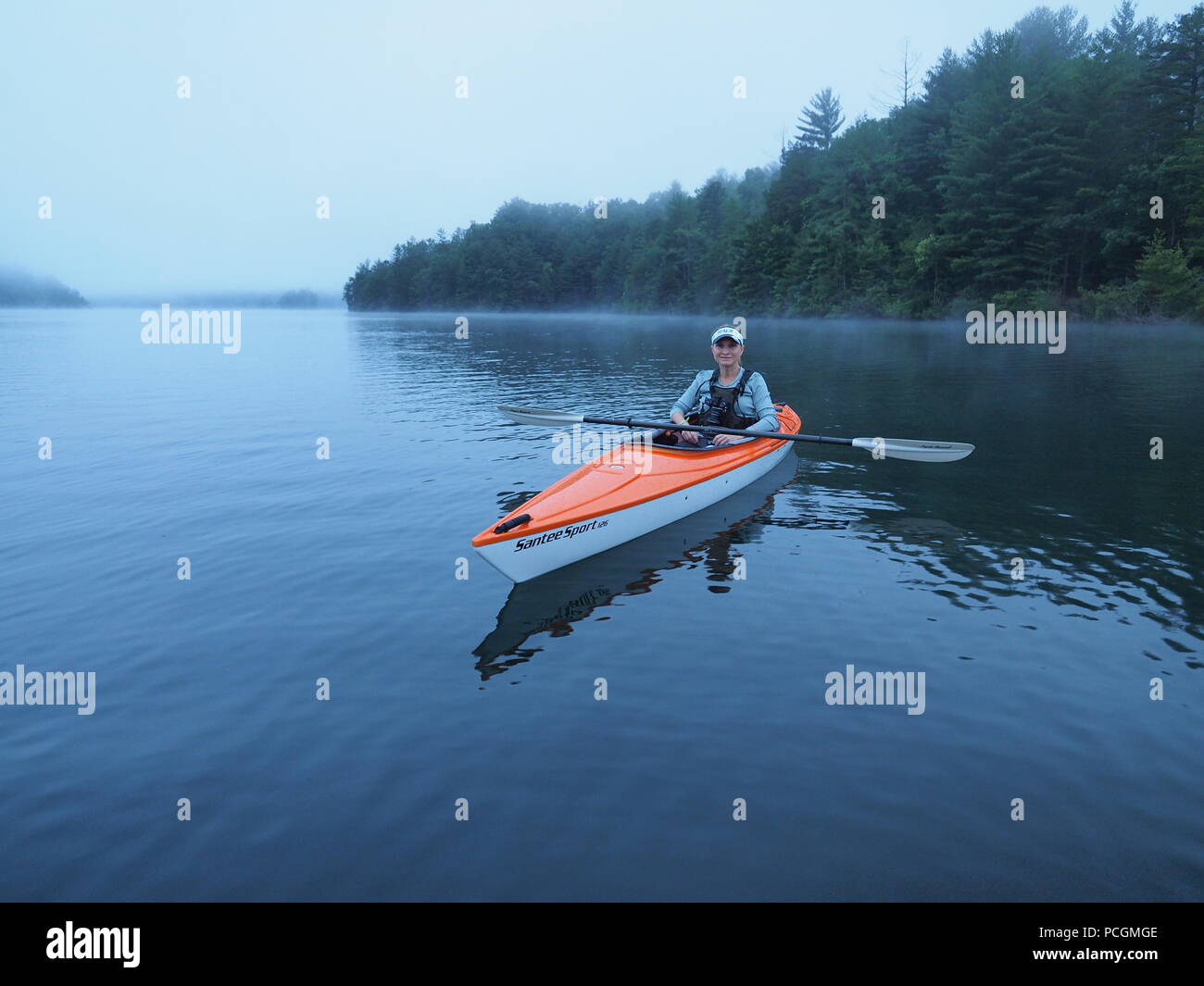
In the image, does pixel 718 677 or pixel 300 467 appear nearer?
pixel 718 677

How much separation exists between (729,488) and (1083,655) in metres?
6.42

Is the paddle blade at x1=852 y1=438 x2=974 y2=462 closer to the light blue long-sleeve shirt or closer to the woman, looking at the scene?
the light blue long-sleeve shirt

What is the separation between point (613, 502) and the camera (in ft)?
34.0

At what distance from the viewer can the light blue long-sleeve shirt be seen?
1320 centimetres

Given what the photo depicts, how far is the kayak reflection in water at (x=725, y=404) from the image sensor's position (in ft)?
43.2

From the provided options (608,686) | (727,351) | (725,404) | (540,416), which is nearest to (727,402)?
(725,404)

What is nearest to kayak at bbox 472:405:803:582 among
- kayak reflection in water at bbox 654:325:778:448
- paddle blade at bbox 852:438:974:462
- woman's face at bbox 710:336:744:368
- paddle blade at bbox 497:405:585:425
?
kayak reflection in water at bbox 654:325:778:448

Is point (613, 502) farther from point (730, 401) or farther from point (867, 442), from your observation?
point (867, 442)

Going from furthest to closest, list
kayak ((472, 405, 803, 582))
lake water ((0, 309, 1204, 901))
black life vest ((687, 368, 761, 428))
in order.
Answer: black life vest ((687, 368, 761, 428))
kayak ((472, 405, 803, 582))
lake water ((0, 309, 1204, 901))

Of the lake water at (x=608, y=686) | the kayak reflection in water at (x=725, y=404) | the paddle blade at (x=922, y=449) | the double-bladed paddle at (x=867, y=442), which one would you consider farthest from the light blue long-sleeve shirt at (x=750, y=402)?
the paddle blade at (x=922, y=449)

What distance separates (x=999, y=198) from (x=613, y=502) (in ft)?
180
